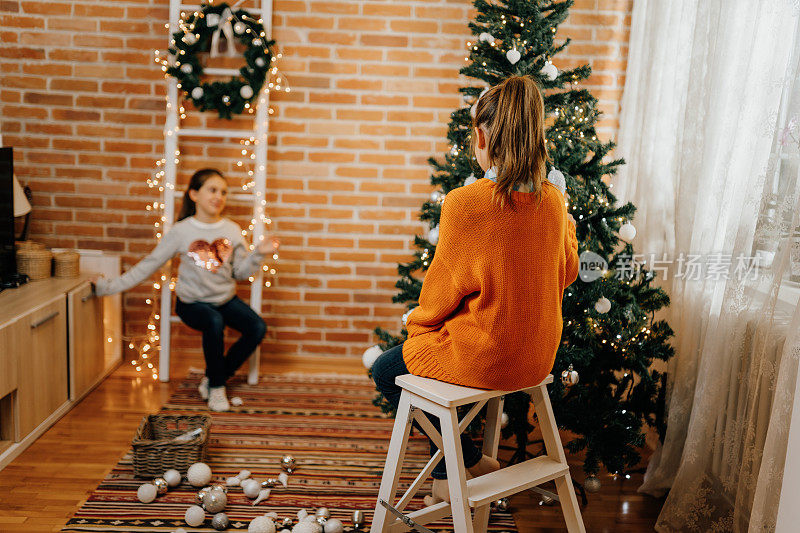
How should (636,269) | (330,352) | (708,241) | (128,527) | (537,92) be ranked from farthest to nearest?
(330,352) < (636,269) < (708,241) < (128,527) < (537,92)

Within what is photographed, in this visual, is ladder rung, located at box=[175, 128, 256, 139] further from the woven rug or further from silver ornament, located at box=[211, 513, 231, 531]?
silver ornament, located at box=[211, 513, 231, 531]

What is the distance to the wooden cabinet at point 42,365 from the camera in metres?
2.51

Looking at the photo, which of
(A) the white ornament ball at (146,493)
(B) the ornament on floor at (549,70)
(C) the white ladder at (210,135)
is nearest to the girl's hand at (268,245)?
(C) the white ladder at (210,135)

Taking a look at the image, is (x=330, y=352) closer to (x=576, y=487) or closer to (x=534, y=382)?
(x=576, y=487)

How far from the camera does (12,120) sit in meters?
3.43

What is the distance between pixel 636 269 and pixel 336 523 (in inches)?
52.5

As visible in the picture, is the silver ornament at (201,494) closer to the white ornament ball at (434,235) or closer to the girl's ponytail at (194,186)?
the white ornament ball at (434,235)

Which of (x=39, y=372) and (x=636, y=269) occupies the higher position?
(x=636, y=269)

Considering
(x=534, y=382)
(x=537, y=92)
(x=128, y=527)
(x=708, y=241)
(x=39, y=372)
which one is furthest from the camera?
(x=39, y=372)

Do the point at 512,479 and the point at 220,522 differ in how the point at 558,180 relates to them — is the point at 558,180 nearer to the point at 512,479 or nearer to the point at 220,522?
the point at 512,479

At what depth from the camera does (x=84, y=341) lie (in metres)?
3.02

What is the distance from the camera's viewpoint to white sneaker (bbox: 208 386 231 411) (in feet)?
9.86

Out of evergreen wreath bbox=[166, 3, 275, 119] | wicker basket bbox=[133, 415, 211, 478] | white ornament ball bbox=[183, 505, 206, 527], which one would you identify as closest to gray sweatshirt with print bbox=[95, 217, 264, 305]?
evergreen wreath bbox=[166, 3, 275, 119]

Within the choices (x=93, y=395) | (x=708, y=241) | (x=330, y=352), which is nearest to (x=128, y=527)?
(x=93, y=395)
